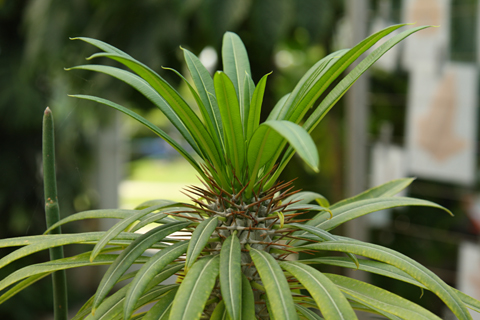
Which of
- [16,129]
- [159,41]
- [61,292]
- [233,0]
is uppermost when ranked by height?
[233,0]

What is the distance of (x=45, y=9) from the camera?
191 cm

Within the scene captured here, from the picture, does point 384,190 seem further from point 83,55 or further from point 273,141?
point 83,55

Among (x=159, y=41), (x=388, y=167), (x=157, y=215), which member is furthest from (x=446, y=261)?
(x=157, y=215)

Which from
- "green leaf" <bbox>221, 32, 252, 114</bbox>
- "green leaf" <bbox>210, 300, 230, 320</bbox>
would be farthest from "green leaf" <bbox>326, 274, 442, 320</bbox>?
"green leaf" <bbox>221, 32, 252, 114</bbox>

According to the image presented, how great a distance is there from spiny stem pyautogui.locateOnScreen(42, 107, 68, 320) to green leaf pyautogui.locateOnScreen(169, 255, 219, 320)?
Answer: 205mm

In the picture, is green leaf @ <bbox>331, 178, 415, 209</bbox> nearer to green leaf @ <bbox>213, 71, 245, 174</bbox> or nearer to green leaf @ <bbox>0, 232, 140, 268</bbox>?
green leaf @ <bbox>213, 71, 245, 174</bbox>

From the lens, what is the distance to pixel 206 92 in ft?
1.50

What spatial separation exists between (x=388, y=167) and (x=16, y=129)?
6.46 feet

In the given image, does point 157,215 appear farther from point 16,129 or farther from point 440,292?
point 16,129

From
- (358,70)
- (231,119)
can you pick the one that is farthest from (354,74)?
(231,119)

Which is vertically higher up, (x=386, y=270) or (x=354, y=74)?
(x=354, y=74)

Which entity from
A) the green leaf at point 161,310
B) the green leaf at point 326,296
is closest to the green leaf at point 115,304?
the green leaf at point 161,310

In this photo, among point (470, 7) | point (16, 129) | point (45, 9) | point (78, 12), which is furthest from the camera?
point (16, 129)

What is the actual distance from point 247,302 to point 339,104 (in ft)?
6.03
